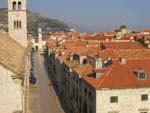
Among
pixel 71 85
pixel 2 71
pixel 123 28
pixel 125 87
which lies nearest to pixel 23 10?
pixel 71 85

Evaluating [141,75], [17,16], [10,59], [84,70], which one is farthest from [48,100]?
[10,59]

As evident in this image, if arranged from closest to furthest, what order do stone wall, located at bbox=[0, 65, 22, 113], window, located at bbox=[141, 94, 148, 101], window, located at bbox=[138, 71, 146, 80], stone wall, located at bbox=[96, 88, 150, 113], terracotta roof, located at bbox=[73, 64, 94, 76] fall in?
stone wall, located at bbox=[0, 65, 22, 113], stone wall, located at bbox=[96, 88, 150, 113], window, located at bbox=[141, 94, 148, 101], window, located at bbox=[138, 71, 146, 80], terracotta roof, located at bbox=[73, 64, 94, 76]

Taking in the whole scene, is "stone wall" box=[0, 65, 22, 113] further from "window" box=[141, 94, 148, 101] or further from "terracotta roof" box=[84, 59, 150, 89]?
"window" box=[141, 94, 148, 101]

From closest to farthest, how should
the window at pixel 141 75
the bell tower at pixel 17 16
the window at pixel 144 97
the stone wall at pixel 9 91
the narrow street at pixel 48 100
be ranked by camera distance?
the stone wall at pixel 9 91 < the window at pixel 144 97 < the window at pixel 141 75 < the narrow street at pixel 48 100 < the bell tower at pixel 17 16

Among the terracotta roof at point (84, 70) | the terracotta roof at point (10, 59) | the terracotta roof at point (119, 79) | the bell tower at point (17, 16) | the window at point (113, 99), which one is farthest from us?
the bell tower at point (17, 16)

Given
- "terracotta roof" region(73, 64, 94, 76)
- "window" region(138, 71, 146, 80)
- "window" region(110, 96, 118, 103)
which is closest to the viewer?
"window" region(110, 96, 118, 103)

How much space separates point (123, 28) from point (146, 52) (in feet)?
325

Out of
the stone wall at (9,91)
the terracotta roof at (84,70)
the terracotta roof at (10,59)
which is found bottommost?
the terracotta roof at (84,70)

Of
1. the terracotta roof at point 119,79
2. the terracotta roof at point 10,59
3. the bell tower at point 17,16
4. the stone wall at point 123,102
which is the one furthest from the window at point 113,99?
the bell tower at point 17,16

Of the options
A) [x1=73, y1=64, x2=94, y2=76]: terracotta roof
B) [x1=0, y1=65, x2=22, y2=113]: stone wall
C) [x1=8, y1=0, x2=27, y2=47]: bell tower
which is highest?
[x1=8, y1=0, x2=27, y2=47]: bell tower

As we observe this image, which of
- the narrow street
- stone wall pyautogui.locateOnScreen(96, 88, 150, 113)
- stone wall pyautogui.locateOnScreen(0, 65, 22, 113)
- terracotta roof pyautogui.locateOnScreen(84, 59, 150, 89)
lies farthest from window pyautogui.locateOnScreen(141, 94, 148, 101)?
stone wall pyautogui.locateOnScreen(0, 65, 22, 113)

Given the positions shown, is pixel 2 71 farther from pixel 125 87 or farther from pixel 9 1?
pixel 9 1

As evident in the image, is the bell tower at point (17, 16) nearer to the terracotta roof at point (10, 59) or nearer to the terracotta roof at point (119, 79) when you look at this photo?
the terracotta roof at point (119, 79)

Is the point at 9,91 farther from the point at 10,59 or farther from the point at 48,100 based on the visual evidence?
the point at 48,100
